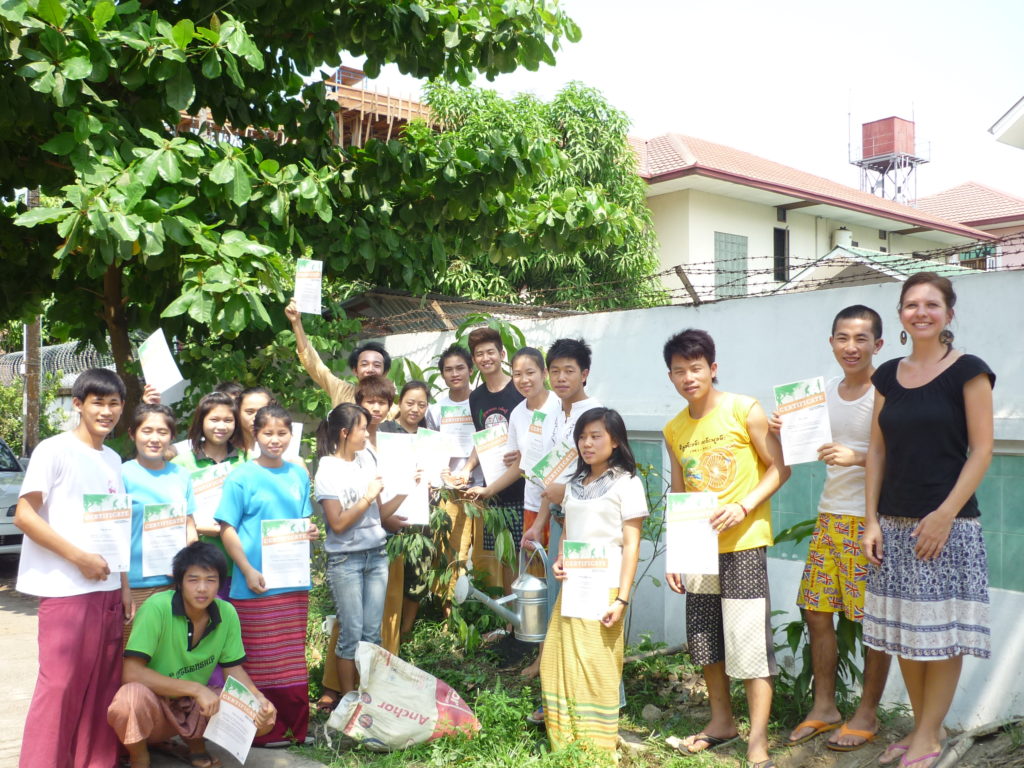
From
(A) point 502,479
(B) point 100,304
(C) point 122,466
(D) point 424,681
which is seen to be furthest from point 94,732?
(B) point 100,304

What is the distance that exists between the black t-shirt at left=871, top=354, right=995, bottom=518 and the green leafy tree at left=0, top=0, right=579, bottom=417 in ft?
9.79

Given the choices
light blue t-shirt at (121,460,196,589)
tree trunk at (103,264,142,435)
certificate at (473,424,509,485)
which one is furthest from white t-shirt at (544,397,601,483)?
tree trunk at (103,264,142,435)

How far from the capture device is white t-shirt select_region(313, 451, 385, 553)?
4258mm

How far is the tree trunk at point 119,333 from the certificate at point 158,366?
214cm

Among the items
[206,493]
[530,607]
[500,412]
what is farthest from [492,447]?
[206,493]

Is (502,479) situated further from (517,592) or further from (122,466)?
(122,466)

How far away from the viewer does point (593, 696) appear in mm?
3705

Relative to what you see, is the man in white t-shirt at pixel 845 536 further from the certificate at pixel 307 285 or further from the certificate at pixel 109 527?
the certificate at pixel 109 527

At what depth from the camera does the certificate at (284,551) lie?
398 cm

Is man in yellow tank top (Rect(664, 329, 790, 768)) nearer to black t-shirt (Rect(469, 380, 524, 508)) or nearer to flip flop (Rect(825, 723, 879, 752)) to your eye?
flip flop (Rect(825, 723, 879, 752))

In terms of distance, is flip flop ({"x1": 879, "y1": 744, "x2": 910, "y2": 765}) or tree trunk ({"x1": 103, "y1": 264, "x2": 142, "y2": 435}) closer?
flip flop ({"x1": 879, "y1": 744, "x2": 910, "y2": 765})

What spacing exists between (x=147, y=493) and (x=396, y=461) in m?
1.10

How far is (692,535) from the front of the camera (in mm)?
3480

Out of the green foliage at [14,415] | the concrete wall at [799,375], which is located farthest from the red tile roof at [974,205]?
the green foliage at [14,415]
